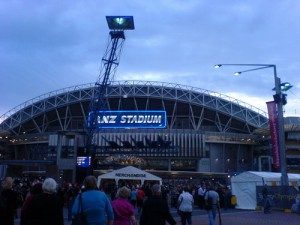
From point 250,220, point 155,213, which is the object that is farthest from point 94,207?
point 250,220

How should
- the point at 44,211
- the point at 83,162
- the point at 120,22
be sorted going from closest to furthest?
1. the point at 44,211
2. the point at 83,162
3. the point at 120,22

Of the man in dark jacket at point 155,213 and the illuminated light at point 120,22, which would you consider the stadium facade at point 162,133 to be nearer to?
the illuminated light at point 120,22

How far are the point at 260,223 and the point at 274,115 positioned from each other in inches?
332

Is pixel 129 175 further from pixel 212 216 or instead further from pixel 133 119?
pixel 133 119

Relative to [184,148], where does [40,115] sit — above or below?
above

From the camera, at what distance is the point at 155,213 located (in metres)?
8.16

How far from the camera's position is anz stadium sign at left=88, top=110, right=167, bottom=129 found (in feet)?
225

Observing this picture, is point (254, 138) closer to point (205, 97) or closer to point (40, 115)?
point (205, 97)

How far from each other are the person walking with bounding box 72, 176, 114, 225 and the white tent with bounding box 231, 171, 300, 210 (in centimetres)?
2607

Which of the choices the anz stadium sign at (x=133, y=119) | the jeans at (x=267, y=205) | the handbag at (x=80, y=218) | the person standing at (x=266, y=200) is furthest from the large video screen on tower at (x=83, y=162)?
the handbag at (x=80, y=218)

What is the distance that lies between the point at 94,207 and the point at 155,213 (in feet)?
7.03

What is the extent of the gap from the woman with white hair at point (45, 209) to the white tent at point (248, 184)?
87.2 ft

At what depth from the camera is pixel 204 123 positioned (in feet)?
273

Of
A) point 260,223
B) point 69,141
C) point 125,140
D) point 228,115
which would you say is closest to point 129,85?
point 125,140
